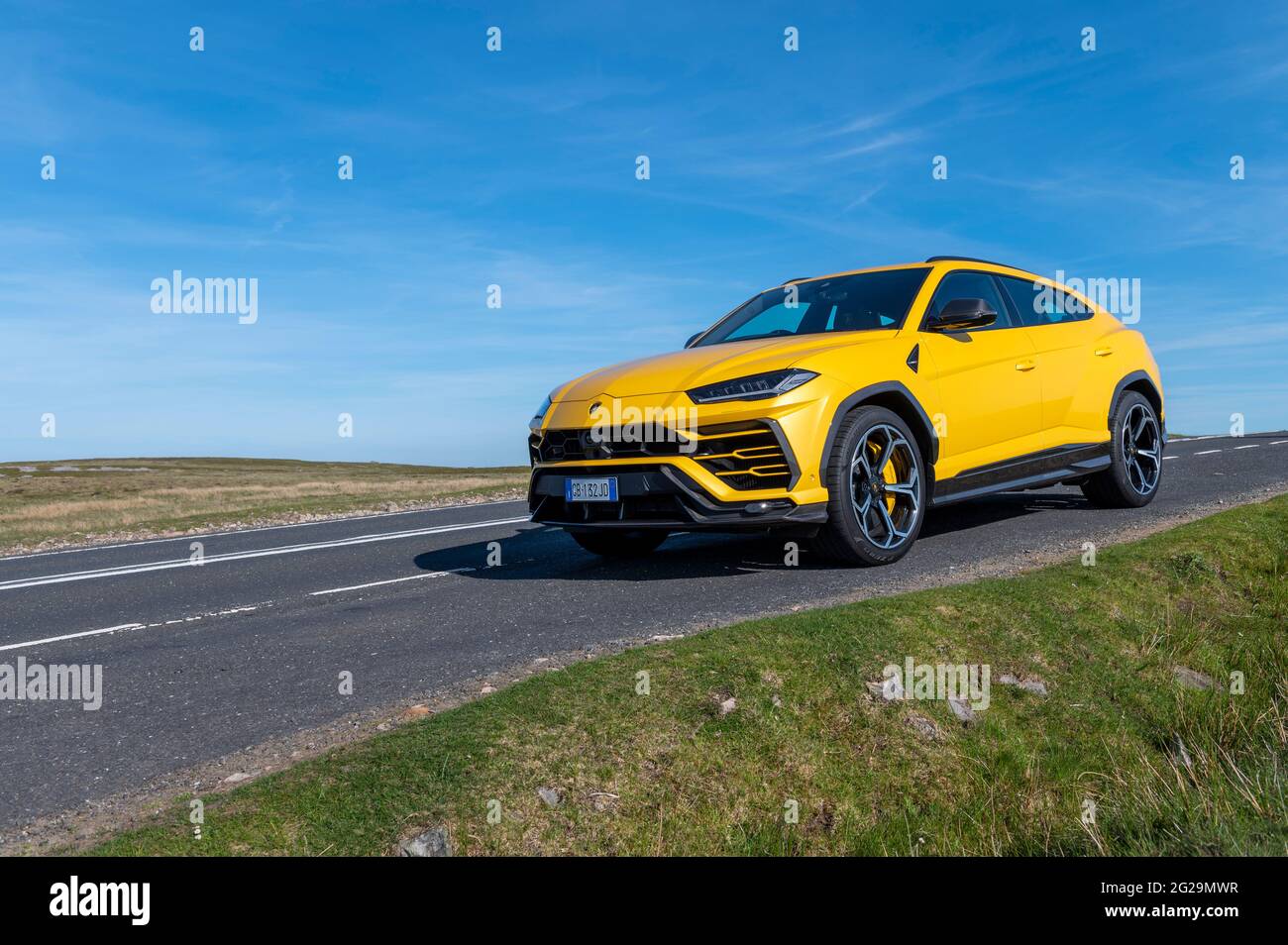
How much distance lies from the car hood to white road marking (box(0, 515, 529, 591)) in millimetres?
4790

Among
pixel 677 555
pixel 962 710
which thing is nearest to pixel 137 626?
pixel 677 555

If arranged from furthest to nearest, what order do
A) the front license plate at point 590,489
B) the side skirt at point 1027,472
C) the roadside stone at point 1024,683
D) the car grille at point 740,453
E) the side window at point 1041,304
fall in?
the side window at point 1041,304
the side skirt at point 1027,472
the front license plate at point 590,489
the car grille at point 740,453
the roadside stone at point 1024,683

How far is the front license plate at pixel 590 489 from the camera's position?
6.45 m

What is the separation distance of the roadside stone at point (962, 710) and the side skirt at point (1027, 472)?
2.49 metres

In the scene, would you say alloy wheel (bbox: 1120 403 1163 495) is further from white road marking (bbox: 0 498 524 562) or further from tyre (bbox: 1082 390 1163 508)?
white road marking (bbox: 0 498 524 562)

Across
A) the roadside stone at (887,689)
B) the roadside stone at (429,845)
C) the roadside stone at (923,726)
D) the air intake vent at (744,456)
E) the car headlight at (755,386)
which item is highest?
the car headlight at (755,386)

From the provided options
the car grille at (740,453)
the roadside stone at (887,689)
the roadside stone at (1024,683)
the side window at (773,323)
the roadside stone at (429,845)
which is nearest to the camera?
the roadside stone at (429,845)

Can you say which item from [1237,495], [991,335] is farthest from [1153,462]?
[991,335]

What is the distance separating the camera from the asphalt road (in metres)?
4.32

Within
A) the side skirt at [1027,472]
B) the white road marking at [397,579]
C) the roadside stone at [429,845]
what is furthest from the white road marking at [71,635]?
the side skirt at [1027,472]

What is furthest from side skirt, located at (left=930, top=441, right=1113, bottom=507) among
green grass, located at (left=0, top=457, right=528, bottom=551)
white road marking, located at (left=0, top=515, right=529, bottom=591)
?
green grass, located at (left=0, top=457, right=528, bottom=551)

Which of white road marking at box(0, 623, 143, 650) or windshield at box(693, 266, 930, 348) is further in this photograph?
windshield at box(693, 266, 930, 348)

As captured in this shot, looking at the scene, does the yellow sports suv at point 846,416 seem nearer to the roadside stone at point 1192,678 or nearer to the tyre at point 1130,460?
the tyre at point 1130,460
